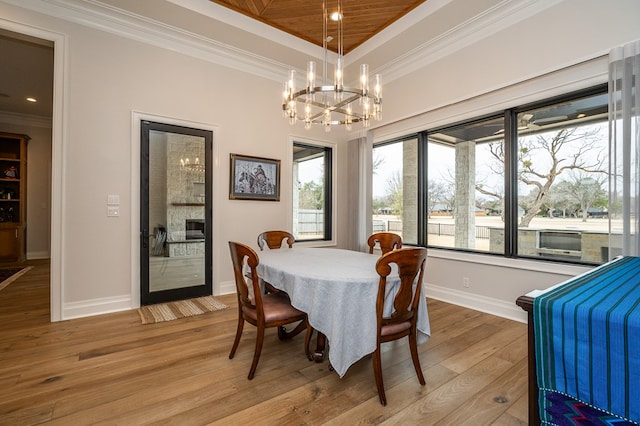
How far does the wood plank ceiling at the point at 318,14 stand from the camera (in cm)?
325

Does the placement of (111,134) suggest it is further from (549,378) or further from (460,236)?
(460,236)

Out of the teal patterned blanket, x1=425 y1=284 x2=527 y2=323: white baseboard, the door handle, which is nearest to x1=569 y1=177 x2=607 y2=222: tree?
x1=425 y1=284 x2=527 y2=323: white baseboard

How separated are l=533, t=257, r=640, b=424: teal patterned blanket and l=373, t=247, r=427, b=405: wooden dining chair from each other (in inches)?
30.9

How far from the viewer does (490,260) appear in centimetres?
337

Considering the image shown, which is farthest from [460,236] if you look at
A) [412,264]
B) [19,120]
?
[19,120]

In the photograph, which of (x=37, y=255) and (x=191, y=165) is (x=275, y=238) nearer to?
(x=191, y=165)

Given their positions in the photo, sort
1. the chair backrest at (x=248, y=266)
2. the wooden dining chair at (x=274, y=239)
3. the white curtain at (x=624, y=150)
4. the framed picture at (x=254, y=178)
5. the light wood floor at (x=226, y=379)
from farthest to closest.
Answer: the framed picture at (x=254, y=178)
the wooden dining chair at (x=274, y=239)
the white curtain at (x=624, y=150)
the chair backrest at (x=248, y=266)
the light wood floor at (x=226, y=379)

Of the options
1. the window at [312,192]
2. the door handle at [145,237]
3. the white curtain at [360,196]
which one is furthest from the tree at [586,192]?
the door handle at [145,237]

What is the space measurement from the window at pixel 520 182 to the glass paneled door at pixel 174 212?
2953 mm

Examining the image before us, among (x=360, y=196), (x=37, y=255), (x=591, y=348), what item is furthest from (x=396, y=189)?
(x=37, y=255)

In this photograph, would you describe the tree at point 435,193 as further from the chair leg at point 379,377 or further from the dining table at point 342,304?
the chair leg at point 379,377

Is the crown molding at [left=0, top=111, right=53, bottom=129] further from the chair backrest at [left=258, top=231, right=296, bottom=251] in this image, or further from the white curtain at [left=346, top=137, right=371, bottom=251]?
the white curtain at [left=346, top=137, right=371, bottom=251]

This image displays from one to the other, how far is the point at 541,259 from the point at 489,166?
3.91 feet

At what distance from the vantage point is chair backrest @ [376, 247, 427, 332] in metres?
1.69
